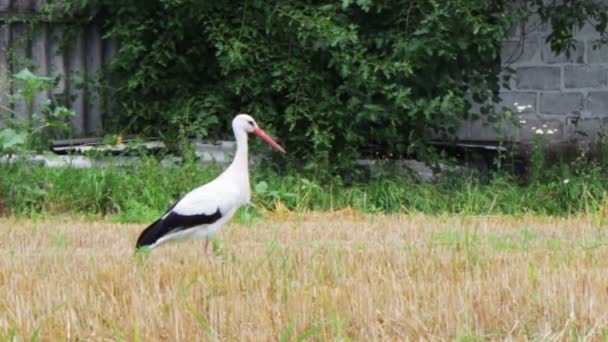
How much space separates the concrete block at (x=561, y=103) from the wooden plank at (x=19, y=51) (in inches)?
206

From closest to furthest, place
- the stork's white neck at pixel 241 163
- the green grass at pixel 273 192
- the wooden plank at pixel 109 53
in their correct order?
1. the stork's white neck at pixel 241 163
2. the green grass at pixel 273 192
3. the wooden plank at pixel 109 53

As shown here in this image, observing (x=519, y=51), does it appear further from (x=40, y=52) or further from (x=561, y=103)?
(x=40, y=52)

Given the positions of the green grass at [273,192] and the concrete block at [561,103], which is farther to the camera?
the concrete block at [561,103]

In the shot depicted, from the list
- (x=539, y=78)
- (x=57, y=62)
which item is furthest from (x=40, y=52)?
(x=539, y=78)

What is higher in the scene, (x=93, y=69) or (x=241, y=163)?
(x=93, y=69)

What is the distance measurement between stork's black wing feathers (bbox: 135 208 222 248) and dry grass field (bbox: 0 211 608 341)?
4.0 inches

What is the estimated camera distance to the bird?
625cm

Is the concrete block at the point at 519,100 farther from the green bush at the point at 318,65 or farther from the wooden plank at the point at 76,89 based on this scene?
the wooden plank at the point at 76,89

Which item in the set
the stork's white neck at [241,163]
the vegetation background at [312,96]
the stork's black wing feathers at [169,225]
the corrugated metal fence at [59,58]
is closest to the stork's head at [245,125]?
the stork's white neck at [241,163]

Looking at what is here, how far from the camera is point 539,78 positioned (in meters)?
11.9

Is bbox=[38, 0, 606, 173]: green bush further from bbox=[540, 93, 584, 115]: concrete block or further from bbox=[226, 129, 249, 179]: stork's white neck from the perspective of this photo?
bbox=[226, 129, 249, 179]: stork's white neck

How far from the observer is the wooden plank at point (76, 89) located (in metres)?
11.4

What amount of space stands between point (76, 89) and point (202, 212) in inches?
213

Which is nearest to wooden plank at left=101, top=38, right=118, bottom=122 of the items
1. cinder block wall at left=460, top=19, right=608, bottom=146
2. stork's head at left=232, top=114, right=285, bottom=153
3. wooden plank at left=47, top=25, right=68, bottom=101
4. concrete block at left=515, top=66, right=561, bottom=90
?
wooden plank at left=47, top=25, right=68, bottom=101
